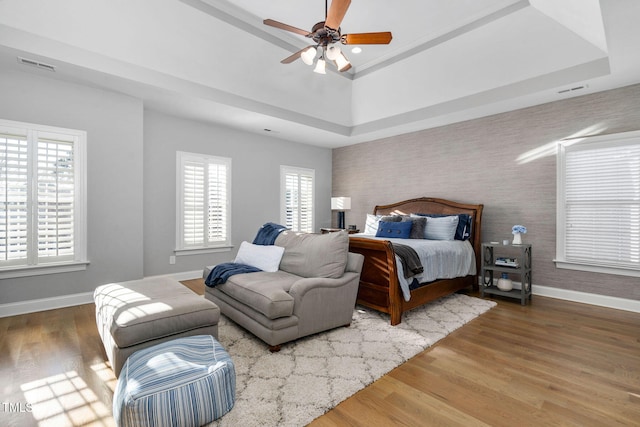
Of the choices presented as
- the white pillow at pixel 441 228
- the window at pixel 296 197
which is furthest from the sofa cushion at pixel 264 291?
the window at pixel 296 197

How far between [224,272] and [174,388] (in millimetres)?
1614

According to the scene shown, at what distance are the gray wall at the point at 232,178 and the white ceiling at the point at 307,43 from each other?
0.40m

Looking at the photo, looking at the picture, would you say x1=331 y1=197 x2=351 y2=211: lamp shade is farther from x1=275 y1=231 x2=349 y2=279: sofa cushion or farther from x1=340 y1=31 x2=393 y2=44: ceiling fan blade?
x1=340 y1=31 x2=393 y2=44: ceiling fan blade

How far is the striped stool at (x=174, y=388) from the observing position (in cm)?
147

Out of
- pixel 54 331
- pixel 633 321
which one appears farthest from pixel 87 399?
pixel 633 321

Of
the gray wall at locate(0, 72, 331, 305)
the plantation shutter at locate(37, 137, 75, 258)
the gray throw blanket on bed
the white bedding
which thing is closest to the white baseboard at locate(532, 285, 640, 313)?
the white bedding

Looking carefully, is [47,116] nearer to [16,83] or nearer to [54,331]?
[16,83]

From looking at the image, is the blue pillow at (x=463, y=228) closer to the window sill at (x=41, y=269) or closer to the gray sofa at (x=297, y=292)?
the gray sofa at (x=297, y=292)

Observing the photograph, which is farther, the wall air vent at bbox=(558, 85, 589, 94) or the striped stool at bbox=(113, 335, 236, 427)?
the wall air vent at bbox=(558, 85, 589, 94)

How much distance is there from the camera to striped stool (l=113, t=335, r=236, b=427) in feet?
4.81

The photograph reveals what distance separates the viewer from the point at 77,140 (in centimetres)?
365

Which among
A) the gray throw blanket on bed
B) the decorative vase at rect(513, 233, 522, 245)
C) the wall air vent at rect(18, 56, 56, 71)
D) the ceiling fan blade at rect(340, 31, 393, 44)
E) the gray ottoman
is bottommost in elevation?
the gray ottoman

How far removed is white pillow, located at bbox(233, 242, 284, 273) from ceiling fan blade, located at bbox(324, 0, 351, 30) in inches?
91.2

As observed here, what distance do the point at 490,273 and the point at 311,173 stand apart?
4043 mm
